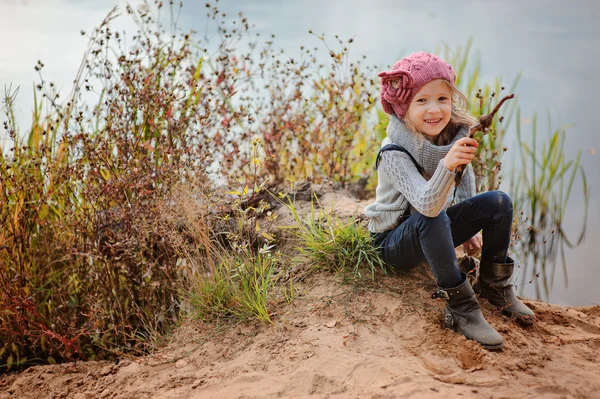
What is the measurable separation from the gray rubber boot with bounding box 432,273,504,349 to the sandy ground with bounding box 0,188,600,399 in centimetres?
5

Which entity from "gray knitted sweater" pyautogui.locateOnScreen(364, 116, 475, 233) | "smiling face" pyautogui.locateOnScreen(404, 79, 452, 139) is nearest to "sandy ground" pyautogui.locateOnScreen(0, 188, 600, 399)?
"gray knitted sweater" pyautogui.locateOnScreen(364, 116, 475, 233)

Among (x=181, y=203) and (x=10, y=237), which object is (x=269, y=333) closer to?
(x=181, y=203)

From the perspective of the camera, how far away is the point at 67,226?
14.4 feet

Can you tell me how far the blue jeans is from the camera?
343 centimetres

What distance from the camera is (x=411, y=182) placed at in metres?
3.43

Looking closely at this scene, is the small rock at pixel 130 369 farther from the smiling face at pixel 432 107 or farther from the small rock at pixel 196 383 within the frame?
the smiling face at pixel 432 107

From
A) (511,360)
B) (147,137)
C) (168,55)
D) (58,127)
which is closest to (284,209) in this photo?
(147,137)

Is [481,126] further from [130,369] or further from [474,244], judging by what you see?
[130,369]

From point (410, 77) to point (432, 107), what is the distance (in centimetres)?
22

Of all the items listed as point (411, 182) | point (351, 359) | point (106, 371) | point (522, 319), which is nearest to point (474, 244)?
point (522, 319)

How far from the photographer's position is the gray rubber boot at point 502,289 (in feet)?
12.6

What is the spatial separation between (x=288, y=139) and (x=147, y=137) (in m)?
1.77

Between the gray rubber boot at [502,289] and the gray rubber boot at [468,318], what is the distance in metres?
0.41

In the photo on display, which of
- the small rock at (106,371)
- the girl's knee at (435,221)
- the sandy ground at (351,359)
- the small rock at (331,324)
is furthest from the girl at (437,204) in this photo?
the small rock at (106,371)
